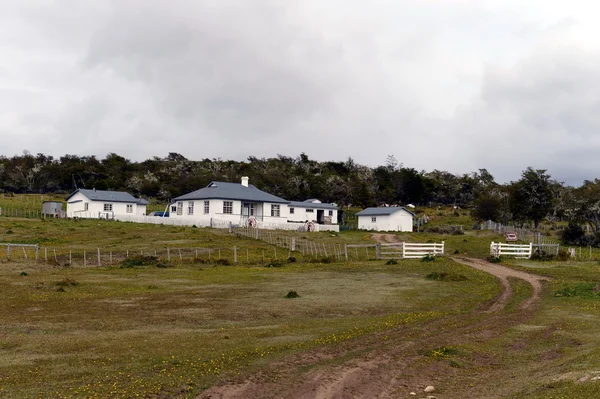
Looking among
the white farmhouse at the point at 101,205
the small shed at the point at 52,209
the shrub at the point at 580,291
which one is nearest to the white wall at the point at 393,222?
the white farmhouse at the point at 101,205

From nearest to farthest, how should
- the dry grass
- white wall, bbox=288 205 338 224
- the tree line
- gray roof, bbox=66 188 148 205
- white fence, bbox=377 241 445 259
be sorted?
the dry grass, white fence, bbox=377 241 445 259, gray roof, bbox=66 188 148 205, white wall, bbox=288 205 338 224, the tree line

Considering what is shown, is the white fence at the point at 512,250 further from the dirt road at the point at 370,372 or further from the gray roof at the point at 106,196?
the gray roof at the point at 106,196

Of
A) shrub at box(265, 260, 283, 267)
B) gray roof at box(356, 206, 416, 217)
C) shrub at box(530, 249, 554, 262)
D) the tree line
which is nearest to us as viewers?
shrub at box(265, 260, 283, 267)

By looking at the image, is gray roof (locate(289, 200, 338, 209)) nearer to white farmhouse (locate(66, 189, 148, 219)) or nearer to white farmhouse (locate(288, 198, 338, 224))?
white farmhouse (locate(288, 198, 338, 224))

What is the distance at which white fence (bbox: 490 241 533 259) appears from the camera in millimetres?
48312

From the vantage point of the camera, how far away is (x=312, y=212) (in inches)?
3349

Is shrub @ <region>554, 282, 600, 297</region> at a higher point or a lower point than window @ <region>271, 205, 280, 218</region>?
lower

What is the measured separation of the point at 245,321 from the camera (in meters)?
21.0

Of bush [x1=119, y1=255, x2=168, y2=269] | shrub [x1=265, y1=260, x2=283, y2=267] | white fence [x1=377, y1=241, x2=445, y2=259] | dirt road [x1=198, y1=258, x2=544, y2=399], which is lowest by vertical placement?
dirt road [x1=198, y1=258, x2=544, y2=399]

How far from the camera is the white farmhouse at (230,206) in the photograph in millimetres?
75000

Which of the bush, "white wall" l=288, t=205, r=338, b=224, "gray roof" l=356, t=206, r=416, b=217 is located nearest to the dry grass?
the bush

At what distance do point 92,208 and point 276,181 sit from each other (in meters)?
56.8

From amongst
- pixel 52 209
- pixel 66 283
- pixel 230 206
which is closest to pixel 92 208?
pixel 52 209

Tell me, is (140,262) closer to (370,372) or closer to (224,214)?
(370,372)
